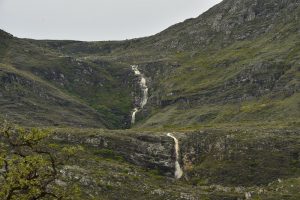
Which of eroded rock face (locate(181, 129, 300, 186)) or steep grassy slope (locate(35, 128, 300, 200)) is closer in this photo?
steep grassy slope (locate(35, 128, 300, 200))

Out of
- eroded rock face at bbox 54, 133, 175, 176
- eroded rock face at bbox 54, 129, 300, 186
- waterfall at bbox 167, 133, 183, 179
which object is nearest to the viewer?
eroded rock face at bbox 54, 129, 300, 186

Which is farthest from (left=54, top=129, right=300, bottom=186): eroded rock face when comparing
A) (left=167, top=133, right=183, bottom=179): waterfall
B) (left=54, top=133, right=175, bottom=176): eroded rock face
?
(left=167, top=133, right=183, bottom=179): waterfall

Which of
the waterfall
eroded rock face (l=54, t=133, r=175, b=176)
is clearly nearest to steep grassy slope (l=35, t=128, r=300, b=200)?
eroded rock face (l=54, t=133, r=175, b=176)

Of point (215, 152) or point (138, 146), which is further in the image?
point (138, 146)

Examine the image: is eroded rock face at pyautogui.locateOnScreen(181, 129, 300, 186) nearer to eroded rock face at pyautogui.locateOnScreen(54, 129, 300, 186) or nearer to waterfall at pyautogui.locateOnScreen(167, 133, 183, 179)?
eroded rock face at pyautogui.locateOnScreen(54, 129, 300, 186)

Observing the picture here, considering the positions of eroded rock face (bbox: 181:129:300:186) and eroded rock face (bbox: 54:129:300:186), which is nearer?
eroded rock face (bbox: 181:129:300:186)

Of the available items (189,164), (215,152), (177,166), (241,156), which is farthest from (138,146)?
(241,156)

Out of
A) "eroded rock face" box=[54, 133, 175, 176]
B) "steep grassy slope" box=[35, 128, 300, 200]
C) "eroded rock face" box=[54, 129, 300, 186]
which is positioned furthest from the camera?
"eroded rock face" box=[54, 133, 175, 176]

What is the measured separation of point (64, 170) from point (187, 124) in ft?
298

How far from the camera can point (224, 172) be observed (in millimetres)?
125312

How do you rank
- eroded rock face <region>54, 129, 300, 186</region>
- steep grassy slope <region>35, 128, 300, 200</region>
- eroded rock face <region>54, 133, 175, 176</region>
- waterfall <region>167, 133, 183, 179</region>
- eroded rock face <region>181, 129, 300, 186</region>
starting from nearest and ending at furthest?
steep grassy slope <region>35, 128, 300, 200</region>, eroded rock face <region>181, 129, 300, 186</region>, eroded rock face <region>54, 129, 300, 186</region>, waterfall <region>167, 133, 183, 179</region>, eroded rock face <region>54, 133, 175, 176</region>

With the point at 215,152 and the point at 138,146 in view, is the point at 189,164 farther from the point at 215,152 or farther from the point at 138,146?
the point at 138,146

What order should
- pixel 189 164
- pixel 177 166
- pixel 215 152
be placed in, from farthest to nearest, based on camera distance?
pixel 177 166 → pixel 189 164 → pixel 215 152

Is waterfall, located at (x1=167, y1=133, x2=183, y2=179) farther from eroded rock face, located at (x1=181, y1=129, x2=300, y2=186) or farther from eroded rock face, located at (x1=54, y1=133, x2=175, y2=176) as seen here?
eroded rock face, located at (x1=181, y1=129, x2=300, y2=186)
